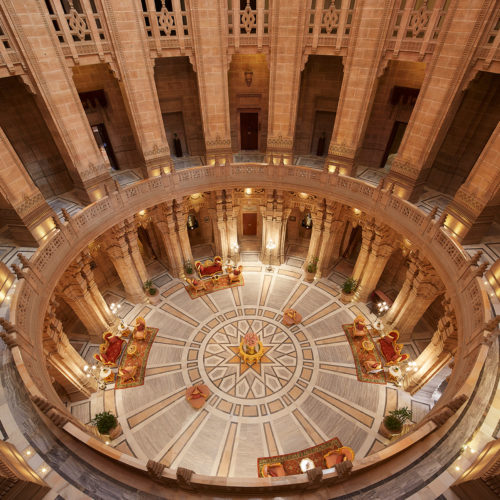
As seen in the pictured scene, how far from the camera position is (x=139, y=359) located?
14852mm

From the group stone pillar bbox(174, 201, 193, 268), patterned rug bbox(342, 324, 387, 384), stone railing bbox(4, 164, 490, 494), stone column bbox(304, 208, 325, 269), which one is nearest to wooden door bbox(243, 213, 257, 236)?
stone railing bbox(4, 164, 490, 494)

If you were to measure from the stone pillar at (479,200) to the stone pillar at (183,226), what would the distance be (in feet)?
41.9

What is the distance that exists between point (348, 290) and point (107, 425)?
42.6 ft

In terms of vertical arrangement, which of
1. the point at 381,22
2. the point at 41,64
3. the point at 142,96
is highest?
the point at 381,22

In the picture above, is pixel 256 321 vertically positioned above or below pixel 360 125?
below

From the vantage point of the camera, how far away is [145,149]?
15727 mm

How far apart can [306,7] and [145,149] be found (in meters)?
9.79

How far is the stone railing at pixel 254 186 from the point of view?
22.4 feet

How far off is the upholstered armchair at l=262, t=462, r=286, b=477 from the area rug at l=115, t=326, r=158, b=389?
21.3 feet

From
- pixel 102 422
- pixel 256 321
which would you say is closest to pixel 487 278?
pixel 256 321

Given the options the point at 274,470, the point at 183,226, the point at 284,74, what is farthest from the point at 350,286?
the point at 284,74

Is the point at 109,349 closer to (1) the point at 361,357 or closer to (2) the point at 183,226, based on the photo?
(2) the point at 183,226

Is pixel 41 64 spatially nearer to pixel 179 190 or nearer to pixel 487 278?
pixel 179 190

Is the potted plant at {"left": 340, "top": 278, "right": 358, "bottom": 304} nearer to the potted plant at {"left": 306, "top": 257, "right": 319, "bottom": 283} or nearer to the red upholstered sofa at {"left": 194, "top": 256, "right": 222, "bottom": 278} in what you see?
the potted plant at {"left": 306, "top": 257, "right": 319, "bottom": 283}
